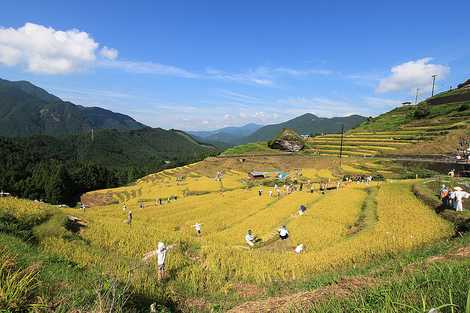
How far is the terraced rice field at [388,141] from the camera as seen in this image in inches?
2484

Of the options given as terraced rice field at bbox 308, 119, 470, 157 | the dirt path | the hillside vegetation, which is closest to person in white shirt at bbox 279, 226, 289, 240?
the hillside vegetation

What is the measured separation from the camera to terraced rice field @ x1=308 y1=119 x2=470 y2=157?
6309 centimetres

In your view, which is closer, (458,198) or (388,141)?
(458,198)

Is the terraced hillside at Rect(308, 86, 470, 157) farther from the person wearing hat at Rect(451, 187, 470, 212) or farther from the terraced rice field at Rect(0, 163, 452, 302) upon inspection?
the person wearing hat at Rect(451, 187, 470, 212)

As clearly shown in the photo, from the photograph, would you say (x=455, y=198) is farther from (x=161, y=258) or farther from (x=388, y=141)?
(x=388, y=141)

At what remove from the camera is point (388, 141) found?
69312mm

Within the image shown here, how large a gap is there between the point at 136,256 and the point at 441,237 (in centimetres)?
1298

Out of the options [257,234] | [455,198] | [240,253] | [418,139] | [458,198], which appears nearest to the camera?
[240,253]

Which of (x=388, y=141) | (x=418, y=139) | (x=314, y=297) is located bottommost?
(x=314, y=297)

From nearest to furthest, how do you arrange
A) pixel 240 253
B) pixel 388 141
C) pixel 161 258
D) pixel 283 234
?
pixel 161 258
pixel 240 253
pixel 283 234
pixel 388 141

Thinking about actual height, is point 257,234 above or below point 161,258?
below

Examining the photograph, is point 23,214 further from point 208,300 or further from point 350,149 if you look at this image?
point 350,149

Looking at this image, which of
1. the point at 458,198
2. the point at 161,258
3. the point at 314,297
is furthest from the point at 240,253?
the point at 458,198

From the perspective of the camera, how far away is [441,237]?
14.6 m
